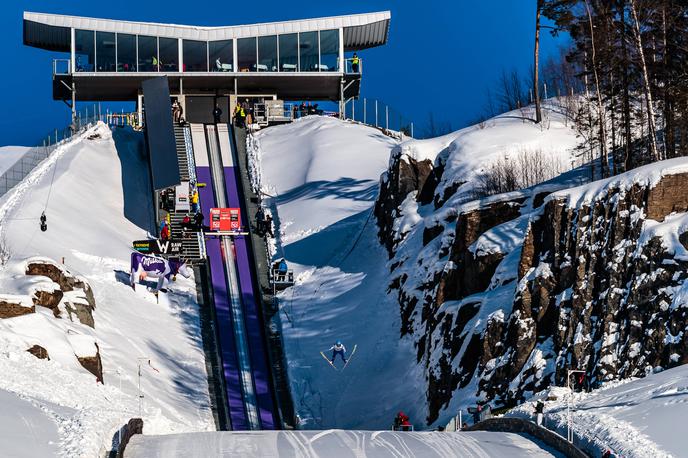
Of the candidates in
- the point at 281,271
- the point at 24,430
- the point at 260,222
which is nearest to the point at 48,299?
the point at 281,271

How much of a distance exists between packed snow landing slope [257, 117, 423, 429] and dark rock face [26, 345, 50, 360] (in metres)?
8.50

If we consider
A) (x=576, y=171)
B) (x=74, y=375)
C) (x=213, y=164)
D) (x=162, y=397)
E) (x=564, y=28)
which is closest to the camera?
(x=74, y=375)

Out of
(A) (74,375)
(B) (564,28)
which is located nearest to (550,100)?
(B) (564,28)

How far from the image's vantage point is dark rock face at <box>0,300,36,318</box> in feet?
116

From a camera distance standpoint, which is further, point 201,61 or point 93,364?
point 201,61

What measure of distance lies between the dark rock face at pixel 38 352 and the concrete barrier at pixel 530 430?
9801mm

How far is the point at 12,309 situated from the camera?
35500mm

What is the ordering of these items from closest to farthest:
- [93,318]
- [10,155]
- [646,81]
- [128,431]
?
[128,431], [646,81], [93,318], [10,155]

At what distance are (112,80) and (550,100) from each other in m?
23.0

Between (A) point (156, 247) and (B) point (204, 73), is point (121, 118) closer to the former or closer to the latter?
(B) point (204, 73)

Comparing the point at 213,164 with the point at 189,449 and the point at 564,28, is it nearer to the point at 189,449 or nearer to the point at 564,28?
the point at 564,28

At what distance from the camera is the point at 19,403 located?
25.8 m

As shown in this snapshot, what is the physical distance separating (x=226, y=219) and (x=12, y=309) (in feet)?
60.0

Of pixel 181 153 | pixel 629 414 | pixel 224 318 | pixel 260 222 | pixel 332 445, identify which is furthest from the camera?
pixel 181 153
